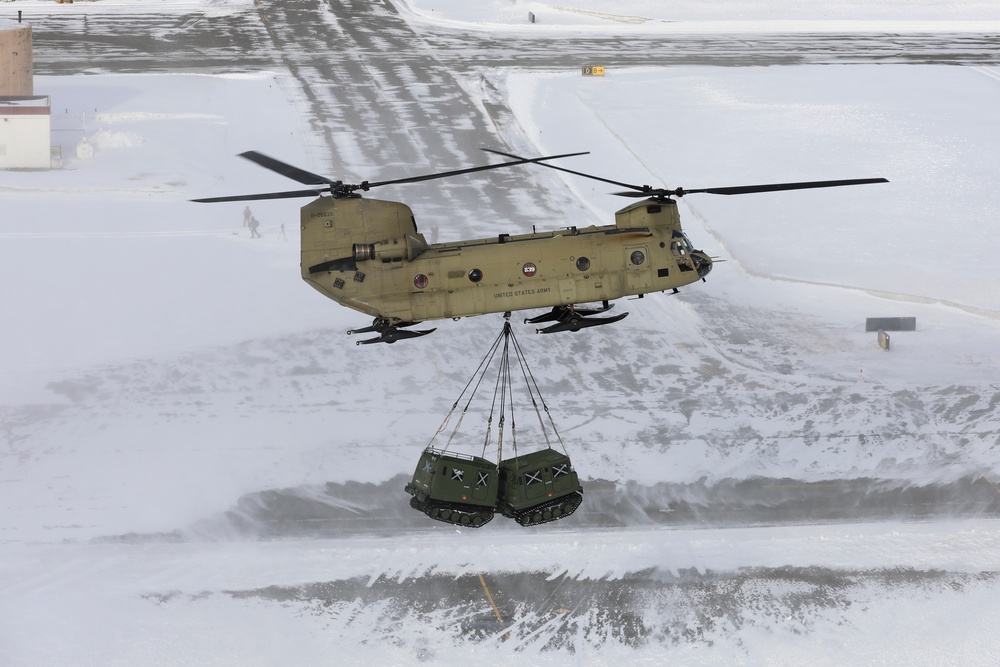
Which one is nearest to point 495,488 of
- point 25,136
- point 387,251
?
point 387,251

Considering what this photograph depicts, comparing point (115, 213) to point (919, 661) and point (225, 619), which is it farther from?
point (919, 661)

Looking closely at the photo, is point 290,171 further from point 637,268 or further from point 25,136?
point 25,136

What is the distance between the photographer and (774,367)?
5603 centimetres

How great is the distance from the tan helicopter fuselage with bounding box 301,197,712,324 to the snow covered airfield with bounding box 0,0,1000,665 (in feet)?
37.1

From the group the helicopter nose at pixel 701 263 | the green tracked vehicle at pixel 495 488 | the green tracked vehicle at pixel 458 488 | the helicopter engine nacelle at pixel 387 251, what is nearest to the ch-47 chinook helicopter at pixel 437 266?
the helicopter engine nacelle at pixel 387 251

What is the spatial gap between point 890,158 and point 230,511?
44446 mm

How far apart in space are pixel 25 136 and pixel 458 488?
41.3 metres

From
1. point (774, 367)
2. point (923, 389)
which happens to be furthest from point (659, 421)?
point (923, 389)

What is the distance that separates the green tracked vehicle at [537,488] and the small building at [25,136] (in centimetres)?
4069

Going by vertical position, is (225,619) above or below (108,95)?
below

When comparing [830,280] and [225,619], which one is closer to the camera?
[225,619]

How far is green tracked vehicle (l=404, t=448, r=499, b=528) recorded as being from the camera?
1574 inches

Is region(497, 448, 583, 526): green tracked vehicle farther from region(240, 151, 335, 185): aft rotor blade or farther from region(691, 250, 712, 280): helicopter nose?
region(240, 151, 335, 185): aft rotor blade

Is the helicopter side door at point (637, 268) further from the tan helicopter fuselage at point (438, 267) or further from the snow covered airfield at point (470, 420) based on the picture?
the snow covered airfield at point (470, 420)
